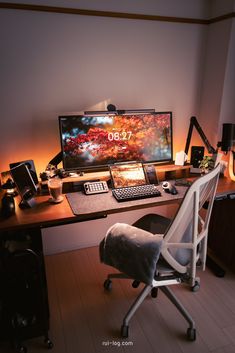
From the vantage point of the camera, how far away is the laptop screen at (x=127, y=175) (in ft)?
6.05

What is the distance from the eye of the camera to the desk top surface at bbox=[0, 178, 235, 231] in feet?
4.62

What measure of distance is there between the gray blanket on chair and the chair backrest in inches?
2.9

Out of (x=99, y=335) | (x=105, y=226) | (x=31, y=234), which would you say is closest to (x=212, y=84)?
(x=105, y=226)

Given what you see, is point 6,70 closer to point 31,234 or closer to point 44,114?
point 44,114

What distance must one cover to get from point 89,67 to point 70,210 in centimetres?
107

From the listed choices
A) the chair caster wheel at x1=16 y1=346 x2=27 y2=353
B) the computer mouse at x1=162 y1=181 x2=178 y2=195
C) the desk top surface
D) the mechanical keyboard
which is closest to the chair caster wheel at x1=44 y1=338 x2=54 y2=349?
the chair caster wheel at x1=16 y1=346 x2=27 y2=353

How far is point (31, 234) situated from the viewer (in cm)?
149

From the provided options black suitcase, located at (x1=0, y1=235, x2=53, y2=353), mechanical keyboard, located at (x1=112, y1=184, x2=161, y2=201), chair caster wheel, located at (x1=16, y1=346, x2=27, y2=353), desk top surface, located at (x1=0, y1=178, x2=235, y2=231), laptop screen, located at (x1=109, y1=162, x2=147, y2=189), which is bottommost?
chair caster wheel, located at (x1=16, y1=346, x2=27, y2=353)

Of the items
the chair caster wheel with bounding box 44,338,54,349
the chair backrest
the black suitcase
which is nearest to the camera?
the chair backrest

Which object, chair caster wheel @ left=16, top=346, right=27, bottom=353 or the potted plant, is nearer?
chair caster wheel @ left=16, top=346, right=27, bottom=353

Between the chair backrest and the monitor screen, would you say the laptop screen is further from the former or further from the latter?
the chair backrest

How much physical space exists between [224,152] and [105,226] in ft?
3.94

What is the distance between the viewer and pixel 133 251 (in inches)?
49.5

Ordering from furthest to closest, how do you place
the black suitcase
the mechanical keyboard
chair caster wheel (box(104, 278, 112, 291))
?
1. chair caster wheel (box(104, 278, 112, 291))
2. the mechanical keyboard
3. the black suitcase
